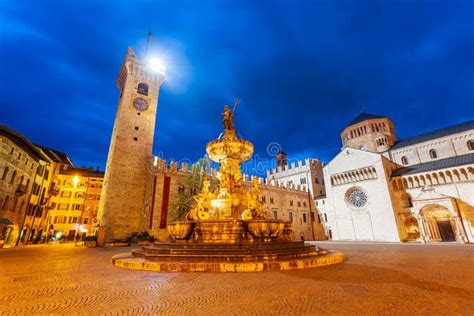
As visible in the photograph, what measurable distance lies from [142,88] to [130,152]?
1034 centimetres

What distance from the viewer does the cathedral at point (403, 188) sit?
25.9 metres

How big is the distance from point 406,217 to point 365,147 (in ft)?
50.6

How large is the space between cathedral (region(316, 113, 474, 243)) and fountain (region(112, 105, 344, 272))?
25880mm

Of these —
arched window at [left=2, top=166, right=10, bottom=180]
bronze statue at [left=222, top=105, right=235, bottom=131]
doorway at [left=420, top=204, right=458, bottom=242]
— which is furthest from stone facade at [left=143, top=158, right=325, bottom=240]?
doorway at [left=420, top=204, right=458, bottom=242]

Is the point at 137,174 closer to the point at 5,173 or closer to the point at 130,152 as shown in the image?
the point at 130,152

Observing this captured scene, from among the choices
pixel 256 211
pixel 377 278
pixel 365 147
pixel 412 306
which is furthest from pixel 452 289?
pixel 365 147

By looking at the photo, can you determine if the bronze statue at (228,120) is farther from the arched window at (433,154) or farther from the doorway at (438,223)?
the arched window at (433,154)

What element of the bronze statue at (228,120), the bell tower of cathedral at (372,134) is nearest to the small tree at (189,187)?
the bronze statue at (228,120)

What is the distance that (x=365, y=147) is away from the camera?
1613 inches

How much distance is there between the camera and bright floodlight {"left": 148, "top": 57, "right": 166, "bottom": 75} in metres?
34.4

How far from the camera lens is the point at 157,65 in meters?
35.2

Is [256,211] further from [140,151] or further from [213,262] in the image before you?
[140,151]

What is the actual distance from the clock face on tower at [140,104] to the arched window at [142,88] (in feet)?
→ 4.53

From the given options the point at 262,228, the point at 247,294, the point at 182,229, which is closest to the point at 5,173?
the point at 182,229
